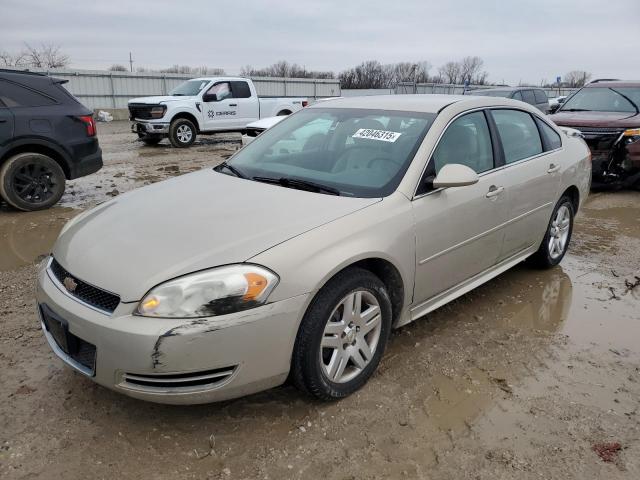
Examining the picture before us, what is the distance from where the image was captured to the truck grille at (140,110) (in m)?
13.5

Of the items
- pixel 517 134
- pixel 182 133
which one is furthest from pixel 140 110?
pixel 517 134

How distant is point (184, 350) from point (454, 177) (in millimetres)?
1828

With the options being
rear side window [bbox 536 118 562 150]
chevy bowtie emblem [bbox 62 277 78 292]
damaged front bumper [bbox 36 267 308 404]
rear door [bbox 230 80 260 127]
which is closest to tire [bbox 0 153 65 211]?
chevy bowtie emblem [bbox 62 277 78 292]

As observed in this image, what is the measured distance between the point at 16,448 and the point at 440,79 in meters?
76.1

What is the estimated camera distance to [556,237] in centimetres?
471

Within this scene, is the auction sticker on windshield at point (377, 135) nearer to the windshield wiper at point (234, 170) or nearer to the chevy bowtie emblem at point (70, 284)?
the windshield wiper at point (234, 170)

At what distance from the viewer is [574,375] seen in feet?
10.1

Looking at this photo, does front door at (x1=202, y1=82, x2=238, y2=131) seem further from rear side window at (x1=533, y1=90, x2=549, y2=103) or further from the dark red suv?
rear side window at (x1=533, y1=90, x2=549, y2=103)

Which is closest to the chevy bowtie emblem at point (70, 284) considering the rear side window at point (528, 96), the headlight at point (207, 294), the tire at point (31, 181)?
the headlight at point (207, 294)

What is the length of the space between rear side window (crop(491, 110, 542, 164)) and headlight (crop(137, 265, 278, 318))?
96.4 inches

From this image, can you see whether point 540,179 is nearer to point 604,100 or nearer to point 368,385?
point 368,385

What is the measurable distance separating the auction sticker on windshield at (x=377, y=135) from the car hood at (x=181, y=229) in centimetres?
63

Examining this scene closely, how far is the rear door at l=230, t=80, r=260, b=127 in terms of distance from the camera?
14875mm

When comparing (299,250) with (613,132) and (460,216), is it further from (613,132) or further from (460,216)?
(613,132)
